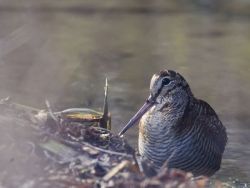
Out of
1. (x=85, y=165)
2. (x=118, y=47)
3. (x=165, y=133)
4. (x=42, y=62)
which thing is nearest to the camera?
(x=85, y=165)

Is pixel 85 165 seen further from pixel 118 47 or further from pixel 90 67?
pixel 118 47

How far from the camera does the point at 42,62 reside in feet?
34.6

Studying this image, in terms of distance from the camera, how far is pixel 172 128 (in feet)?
19.7

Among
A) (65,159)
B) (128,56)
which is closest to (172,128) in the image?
(65,159)

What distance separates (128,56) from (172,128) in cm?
545

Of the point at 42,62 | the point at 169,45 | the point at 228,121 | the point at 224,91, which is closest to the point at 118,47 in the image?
the point at 169,45

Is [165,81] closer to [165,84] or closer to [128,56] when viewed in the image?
[165,84]

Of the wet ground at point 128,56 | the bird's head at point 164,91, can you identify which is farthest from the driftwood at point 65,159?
the wet ground at point 128,56

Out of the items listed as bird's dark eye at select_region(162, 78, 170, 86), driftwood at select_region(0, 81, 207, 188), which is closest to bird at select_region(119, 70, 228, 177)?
bird's dark eye at select_region(162, 78, 170, 86)

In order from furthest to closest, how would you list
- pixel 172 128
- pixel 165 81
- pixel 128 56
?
1. pixel 128 56
2. pixel 172 128
3. pixel 165 81

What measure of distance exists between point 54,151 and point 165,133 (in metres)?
1.64

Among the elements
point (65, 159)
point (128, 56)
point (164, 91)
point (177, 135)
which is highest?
point (164, 91)

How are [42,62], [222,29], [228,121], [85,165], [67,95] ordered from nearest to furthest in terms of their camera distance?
[85,165] < [228,121] < [67,95] < [42,62] < [222,29]

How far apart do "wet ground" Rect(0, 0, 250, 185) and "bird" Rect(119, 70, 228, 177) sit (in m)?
0.91
